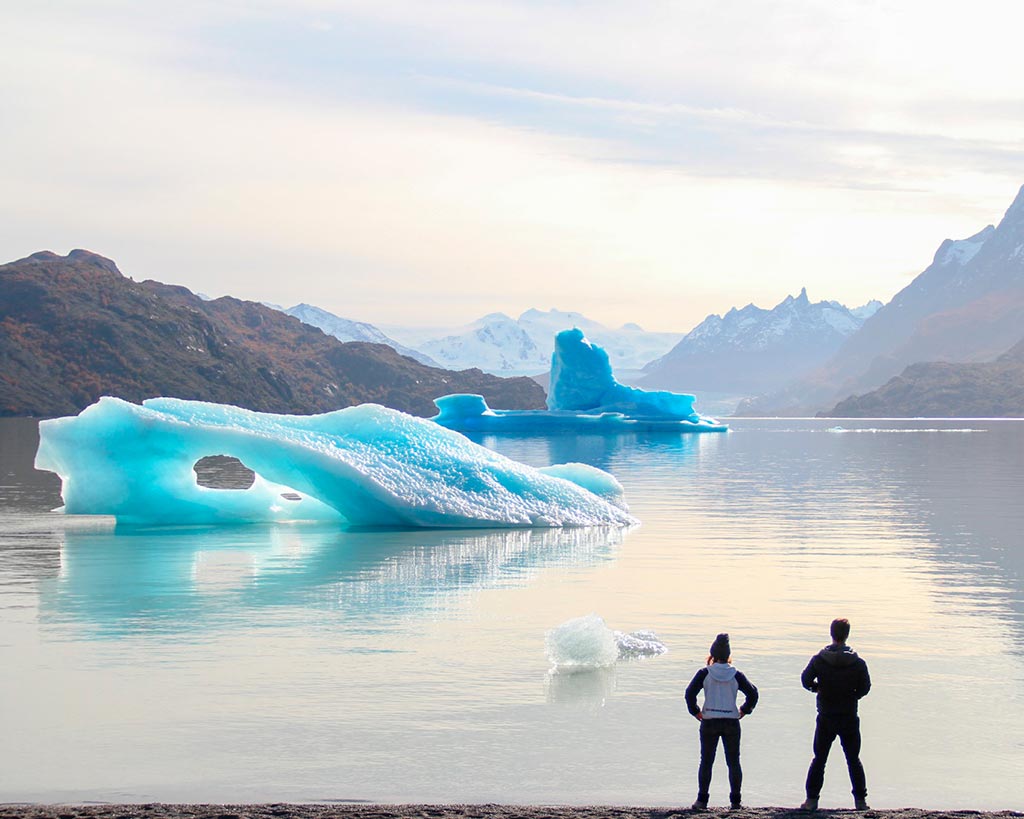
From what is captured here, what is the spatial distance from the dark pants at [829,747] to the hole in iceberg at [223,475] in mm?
27681

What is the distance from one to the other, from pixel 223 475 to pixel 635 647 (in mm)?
35737

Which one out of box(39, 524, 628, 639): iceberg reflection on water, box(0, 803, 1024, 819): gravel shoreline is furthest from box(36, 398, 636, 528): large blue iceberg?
box(0, 803, 1024, 819): gravel shoreline

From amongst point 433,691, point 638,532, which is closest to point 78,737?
point 433,691

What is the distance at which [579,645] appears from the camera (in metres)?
12.0

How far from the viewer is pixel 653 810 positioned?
781 centimetres

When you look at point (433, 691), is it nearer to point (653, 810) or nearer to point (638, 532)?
point (653, 810)

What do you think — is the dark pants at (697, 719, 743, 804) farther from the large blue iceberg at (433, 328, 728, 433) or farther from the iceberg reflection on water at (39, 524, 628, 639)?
the large blue iceberg at (433, 328, 728, 433)

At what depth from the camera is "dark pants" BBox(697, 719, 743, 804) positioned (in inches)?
314

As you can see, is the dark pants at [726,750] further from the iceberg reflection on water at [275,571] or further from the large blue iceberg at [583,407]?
the large blue iceberg at [583,407]

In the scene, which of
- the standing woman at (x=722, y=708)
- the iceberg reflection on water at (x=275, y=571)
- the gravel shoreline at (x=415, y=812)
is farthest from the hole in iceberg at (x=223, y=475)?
the standing woman at (x=722, y=708)

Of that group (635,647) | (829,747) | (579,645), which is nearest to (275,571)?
(635,647)

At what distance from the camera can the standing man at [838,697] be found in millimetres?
8109

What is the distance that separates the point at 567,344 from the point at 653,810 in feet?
313

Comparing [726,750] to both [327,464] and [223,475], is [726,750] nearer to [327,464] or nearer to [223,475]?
[327,464]
